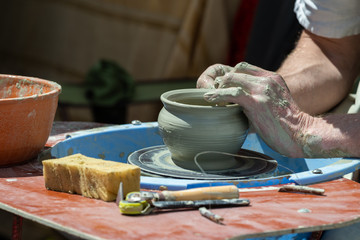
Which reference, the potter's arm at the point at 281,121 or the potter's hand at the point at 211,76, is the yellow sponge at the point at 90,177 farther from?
the potter's hand at the point at 211,76

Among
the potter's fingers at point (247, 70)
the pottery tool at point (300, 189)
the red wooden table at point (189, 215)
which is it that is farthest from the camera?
the potter's fingers at point (247, 70)

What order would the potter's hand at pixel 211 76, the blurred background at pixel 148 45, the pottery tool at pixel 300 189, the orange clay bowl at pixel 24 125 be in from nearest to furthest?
the pottery tool at pixel 300 189 < the orange clay bowl at pixel 24 125 < the potter's hand at pixel 211 76 < the blurred background at pixel 148 45

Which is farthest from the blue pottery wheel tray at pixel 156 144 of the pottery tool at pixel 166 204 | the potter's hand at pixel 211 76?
the potter's hand at pixel 211 76

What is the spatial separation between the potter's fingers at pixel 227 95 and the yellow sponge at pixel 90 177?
1.21 feet

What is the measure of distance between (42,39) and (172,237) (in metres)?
4.42

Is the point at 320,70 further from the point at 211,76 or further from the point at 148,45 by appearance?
the point at 148,45

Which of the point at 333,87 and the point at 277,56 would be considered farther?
the point at 277,56

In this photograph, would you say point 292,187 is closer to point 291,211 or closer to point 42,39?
point 291,211

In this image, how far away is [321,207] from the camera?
56.3 inches

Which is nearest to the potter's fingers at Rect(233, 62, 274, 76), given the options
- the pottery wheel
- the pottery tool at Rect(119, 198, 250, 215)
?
the pottery wheel

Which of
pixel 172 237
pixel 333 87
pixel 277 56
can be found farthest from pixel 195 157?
pixel 277 56

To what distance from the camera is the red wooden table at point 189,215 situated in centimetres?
125

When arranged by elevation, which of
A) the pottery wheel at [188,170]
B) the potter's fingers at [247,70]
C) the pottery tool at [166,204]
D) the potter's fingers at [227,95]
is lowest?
the pottery wheel at [188,170]

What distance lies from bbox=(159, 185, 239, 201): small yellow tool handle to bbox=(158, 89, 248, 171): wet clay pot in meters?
0.30
